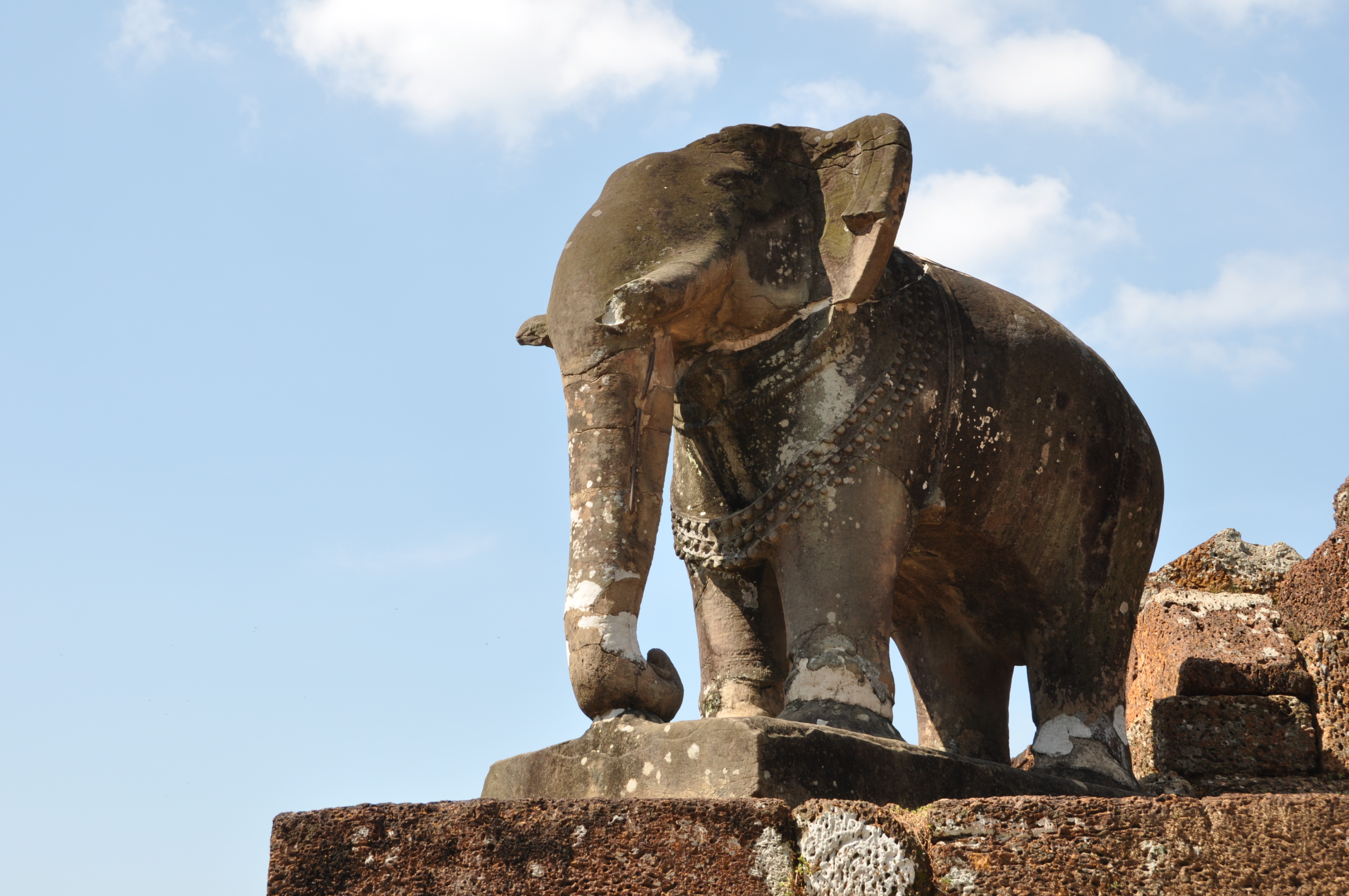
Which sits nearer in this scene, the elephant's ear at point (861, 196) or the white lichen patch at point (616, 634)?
the white lichen patch at point (616, 634)

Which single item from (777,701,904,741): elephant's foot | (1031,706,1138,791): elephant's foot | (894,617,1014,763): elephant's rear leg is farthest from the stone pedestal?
(894,617,1014,763): elephant's rear leg

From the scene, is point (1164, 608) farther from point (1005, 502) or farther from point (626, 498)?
point (626, 498)

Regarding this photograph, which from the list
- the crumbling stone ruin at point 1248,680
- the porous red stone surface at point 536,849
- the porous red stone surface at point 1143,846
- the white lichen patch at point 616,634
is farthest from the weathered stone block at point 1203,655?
the porous red stone surface at point 536,849

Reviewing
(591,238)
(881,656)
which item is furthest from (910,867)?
(591,238)

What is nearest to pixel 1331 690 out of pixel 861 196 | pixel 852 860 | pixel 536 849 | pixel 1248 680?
pixel 1248 680

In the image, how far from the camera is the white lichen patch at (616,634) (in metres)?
4.41

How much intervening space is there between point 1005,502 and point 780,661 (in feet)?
3.08

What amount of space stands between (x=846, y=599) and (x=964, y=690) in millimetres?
1325

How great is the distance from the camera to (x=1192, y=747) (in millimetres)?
6535

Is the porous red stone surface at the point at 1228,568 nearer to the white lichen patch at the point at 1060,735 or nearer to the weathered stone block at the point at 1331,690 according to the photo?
the weathered stone block at the point at 1331,690

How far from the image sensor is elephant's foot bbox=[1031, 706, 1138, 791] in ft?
16.9

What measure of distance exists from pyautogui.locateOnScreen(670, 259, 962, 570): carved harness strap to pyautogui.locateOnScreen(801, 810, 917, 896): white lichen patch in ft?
4.41

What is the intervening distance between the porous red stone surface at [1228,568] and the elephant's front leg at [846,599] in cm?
328

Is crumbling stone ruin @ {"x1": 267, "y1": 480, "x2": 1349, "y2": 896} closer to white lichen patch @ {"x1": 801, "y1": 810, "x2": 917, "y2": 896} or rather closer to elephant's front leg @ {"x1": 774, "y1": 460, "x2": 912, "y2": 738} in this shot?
white lichen patch @ {"x1": 801, "y1": 810, "x2": 917, "y2": 896}
